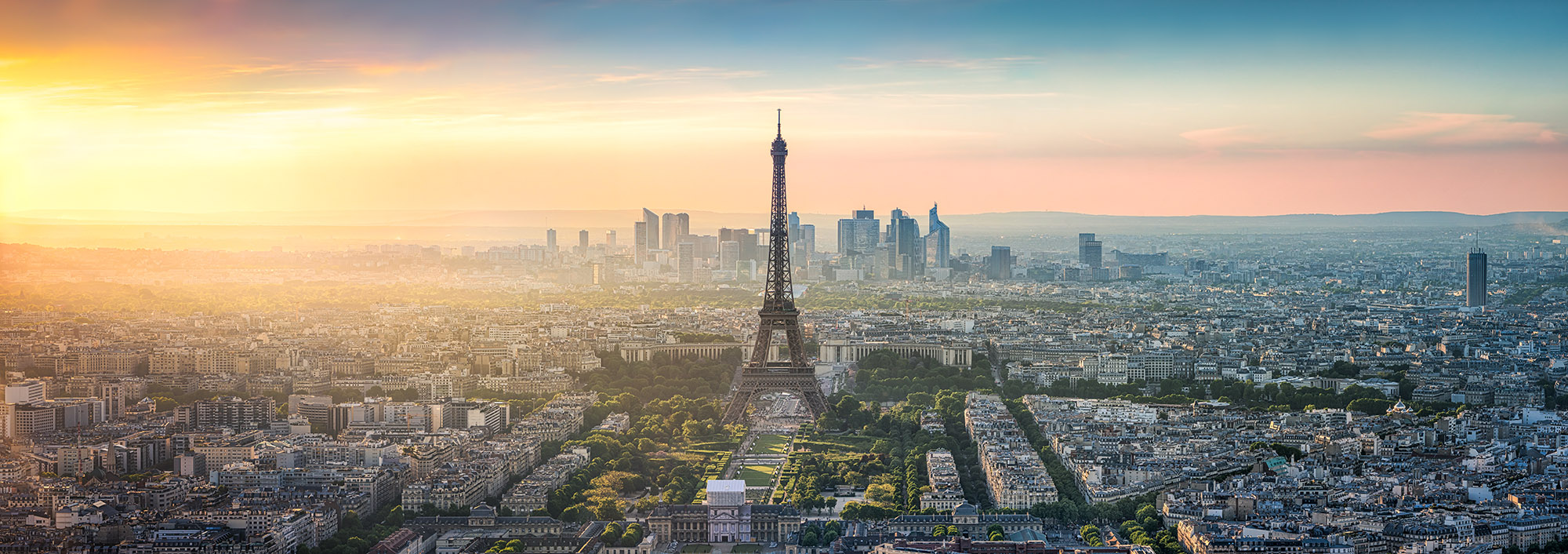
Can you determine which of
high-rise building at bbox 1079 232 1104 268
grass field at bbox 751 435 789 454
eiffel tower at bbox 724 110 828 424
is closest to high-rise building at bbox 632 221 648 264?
high-rise building at bbox 1079 232 1104 268

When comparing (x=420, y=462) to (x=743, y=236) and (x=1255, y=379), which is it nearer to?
(x=1255, y=379)

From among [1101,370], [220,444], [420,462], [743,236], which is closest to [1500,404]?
[1101,370]

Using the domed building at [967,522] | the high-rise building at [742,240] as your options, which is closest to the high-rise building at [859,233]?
the high-rise building at [742,240]

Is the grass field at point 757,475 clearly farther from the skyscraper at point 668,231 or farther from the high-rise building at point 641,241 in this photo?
the skyscraper at point 668,231

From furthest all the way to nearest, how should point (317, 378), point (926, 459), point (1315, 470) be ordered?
point (317, 378), point (926, 459), point (1315, 470)

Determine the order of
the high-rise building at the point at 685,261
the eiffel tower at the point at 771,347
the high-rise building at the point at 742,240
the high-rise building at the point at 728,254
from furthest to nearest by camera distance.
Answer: the high-rise building at the point at 742,240
the high-rise building at the point at 728,254
the high-rise building at the point at 685,261
the eiffel tower at the point at 771,347

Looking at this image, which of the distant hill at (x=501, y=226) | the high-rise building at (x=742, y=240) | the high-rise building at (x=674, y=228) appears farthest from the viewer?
the high-rise building at (x=674, y=228)

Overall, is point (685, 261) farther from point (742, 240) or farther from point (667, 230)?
point (667, 230)
